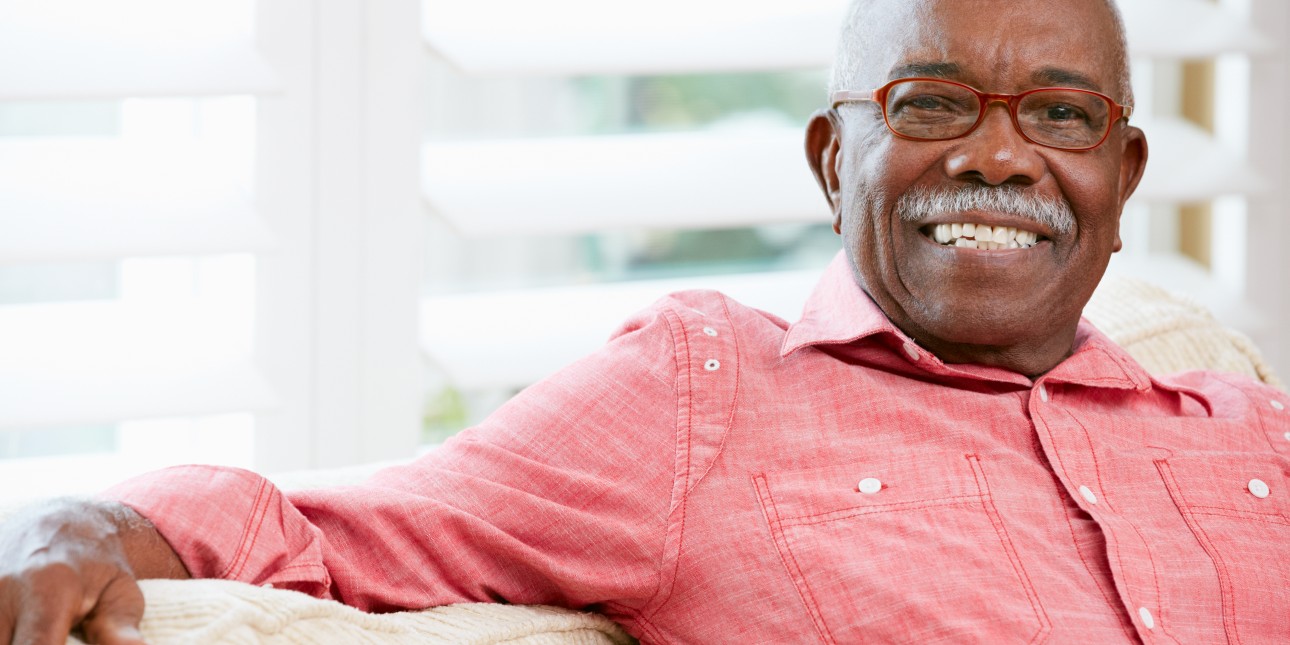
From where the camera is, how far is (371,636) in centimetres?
108

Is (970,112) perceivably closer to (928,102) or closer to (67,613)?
(928,102)

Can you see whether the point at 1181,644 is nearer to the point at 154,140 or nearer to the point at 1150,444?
the point at 1150,444

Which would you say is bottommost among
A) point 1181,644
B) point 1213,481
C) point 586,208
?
point 1181,644

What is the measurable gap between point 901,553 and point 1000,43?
0.51m

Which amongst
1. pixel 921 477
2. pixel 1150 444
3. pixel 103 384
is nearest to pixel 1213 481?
pixel 1150 444

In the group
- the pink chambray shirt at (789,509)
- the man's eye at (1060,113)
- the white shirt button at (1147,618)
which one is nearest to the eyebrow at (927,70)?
the man's eye at (1060,113)

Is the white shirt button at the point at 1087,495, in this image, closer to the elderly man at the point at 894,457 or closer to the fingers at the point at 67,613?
the elderly man at the point at 894,457

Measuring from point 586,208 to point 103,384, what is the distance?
686 millimetres

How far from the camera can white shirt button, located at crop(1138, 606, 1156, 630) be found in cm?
128

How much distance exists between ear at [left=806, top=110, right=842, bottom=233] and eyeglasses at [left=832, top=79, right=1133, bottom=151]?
107 millimetres

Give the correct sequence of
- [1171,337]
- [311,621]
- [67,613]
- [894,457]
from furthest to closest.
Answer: [1171,337]
[894,457]
[311,621]
[67,613]

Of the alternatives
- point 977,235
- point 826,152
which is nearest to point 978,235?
point 977,235

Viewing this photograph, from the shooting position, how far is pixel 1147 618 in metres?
1.29

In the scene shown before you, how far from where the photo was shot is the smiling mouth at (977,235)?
144cm
